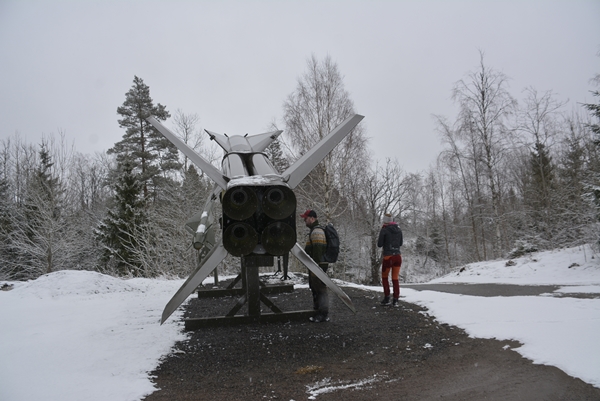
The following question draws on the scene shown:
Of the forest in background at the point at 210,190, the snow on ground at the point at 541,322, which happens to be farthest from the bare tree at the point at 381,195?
the snow on ground at the point at 541,322

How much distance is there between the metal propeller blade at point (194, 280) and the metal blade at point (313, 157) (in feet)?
4.34

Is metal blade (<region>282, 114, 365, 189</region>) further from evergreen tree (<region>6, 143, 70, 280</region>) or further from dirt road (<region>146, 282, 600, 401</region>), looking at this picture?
evergreen tree (<region>6, 143, 70, 280</region>)

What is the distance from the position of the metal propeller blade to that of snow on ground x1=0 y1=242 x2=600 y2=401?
0.70m

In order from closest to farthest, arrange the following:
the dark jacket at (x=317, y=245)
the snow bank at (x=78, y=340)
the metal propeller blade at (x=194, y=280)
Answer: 1. the snow bank at (x=78, y=340)
2. the metal propeller blade at (x=194, y=280)
3. the dark jacket at (x=317, y=245)

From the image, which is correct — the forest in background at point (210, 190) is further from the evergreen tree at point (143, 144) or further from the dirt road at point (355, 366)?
the dirt road at point (355, 366)

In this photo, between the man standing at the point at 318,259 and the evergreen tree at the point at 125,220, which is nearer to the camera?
the man standing at the point at 318,259

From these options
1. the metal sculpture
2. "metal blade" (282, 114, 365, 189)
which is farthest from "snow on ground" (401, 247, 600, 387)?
"metal blade" (282, 114, 365, 189)

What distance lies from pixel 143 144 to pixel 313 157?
21.9 m

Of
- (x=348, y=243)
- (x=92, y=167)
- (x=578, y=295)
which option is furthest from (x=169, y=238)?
(x=92, y=167)

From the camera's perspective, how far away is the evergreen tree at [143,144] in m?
23.7

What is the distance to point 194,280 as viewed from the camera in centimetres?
460

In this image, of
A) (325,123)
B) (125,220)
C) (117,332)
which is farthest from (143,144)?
(117,332)

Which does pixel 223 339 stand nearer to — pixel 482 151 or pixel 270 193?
pixel 270 193

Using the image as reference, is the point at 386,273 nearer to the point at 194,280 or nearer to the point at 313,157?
the point at 313,157
